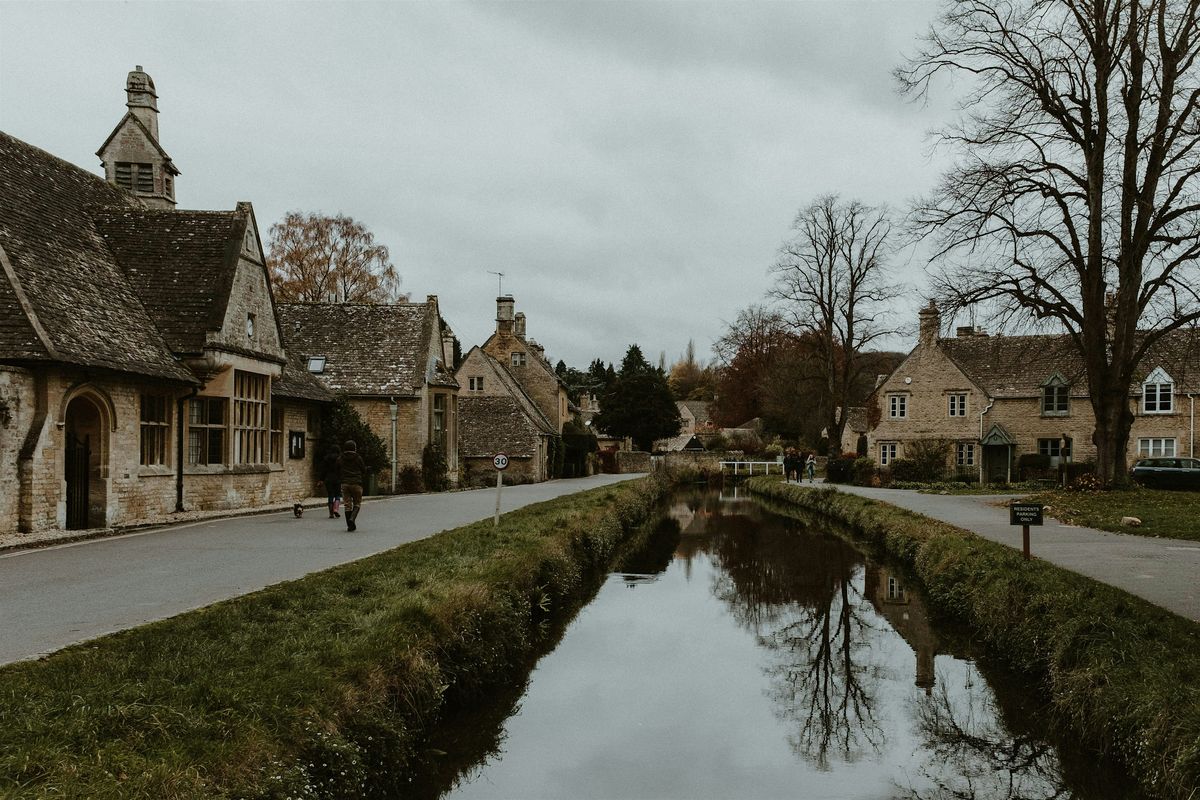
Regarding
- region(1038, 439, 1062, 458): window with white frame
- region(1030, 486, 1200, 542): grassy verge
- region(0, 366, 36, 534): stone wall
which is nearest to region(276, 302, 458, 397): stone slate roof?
region(0, 366, 36, 534): stone wall

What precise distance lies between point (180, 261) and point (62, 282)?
12.6 feet

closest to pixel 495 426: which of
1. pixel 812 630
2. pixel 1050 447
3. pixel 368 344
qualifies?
pixel 368 344

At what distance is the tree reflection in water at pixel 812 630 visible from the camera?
356 inches

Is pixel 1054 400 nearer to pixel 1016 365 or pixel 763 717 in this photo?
pixel 1016 365

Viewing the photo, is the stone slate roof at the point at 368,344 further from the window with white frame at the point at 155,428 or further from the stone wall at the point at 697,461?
the stone wall at the point at 697,461

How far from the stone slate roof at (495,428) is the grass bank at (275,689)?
3337cm

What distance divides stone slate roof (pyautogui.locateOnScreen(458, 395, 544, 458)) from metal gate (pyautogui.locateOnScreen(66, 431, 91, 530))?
27351mm

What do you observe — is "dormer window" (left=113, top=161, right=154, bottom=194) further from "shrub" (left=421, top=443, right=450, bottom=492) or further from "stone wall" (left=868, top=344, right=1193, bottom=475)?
"stone wall" (left=868, top=344, right=1193, bottom=475)

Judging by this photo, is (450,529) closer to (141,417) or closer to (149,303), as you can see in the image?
(141,417)

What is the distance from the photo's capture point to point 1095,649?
8.12 metres

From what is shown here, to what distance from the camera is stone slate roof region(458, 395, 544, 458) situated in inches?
1777

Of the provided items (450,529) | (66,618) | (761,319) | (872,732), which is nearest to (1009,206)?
(450,529)

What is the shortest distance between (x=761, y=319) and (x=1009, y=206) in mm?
51239

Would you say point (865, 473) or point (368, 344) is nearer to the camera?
point (368, 344)
